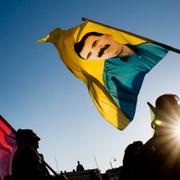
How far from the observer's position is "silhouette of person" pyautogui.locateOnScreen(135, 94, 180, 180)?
320 centimetres

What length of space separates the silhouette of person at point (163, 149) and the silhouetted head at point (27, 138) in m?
2.72

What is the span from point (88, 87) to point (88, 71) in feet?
1.16

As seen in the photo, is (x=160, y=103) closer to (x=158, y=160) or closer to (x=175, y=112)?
(x=175, y=112)

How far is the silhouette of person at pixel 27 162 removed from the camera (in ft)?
18.0

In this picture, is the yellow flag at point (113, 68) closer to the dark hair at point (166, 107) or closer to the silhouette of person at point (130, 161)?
the silhouette of person at point (130, 161)

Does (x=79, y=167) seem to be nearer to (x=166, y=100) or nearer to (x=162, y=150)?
(x=166, y=100)

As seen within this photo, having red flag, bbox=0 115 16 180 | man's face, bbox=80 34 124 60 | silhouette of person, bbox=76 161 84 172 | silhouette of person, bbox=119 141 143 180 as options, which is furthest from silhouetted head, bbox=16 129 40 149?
silhouette of person, bbox=76 161 84 172

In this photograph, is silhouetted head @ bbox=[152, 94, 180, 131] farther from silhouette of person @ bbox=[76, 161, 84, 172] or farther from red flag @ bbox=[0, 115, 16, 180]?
silhouette of person @ bbox=[76, 161, 84, 172]

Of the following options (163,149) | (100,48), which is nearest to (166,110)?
(163,149)

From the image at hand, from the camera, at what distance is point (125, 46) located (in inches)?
306

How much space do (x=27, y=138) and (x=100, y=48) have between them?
116 inches

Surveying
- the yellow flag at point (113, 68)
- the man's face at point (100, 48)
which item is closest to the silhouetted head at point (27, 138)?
the yellow flag at point (113, 68)

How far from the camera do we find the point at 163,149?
3291mm

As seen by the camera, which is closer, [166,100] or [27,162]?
[166,100]
